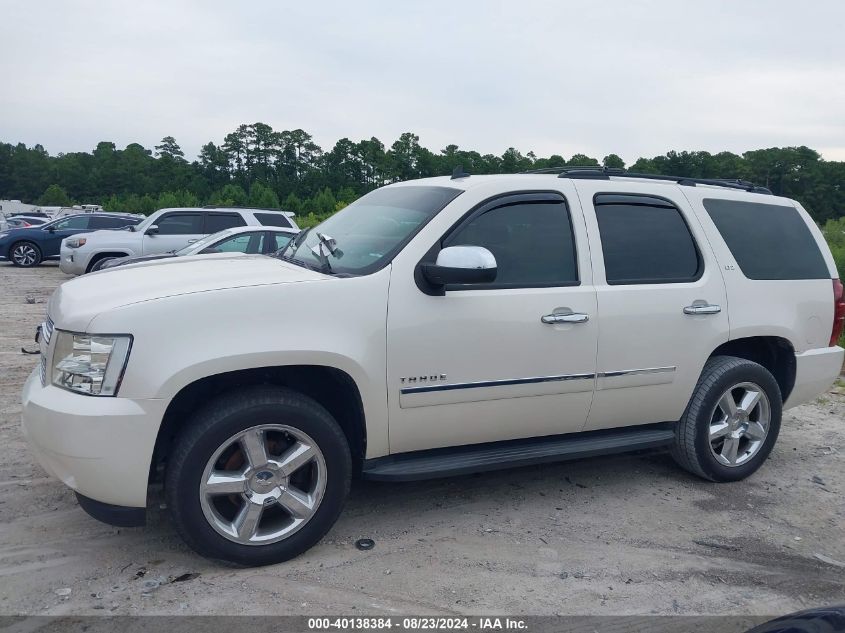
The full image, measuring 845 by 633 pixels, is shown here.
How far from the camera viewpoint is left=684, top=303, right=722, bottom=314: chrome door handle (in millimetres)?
4262

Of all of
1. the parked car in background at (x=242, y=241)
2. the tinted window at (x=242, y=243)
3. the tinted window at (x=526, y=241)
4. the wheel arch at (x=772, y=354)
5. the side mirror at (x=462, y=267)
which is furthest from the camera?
the tinted window at (x=242, y=243)

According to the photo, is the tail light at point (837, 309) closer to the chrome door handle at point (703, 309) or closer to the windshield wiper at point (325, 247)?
the chrome door handle at point (703, 309)

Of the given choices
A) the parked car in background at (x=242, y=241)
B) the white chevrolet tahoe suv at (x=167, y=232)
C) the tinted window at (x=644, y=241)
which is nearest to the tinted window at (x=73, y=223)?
the white chevrolet tahoe suv at (x=167, y=232)

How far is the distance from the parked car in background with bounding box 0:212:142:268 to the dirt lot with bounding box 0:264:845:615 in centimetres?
1701

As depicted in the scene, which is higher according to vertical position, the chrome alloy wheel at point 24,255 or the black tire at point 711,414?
the black tire at point 711,414

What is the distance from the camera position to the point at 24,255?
19.9m

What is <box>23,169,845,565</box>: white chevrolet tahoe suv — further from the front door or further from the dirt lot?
the dirt lot

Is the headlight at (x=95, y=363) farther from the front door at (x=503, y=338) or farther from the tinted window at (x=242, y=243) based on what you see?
the tinted window at (x=242, y=243)

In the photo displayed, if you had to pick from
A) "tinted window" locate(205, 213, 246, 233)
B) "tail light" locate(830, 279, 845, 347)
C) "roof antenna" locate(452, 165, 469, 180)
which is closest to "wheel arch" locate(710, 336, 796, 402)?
"tail light" locate(830, 279, 845, 347)

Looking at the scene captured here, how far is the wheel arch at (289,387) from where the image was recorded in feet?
10.7

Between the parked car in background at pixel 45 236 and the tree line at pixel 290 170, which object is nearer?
the parked car in background at pixel 45 236

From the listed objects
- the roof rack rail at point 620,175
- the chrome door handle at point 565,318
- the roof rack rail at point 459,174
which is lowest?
the chrome door handle at point 565,318

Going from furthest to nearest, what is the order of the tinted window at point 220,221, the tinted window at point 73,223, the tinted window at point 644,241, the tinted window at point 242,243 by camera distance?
the tinted window at point 73,223 < the tinted window at point 220,221 < the tinted window at point 242,243 < the tinted window at point 644,241

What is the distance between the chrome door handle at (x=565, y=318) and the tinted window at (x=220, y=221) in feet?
40.2
